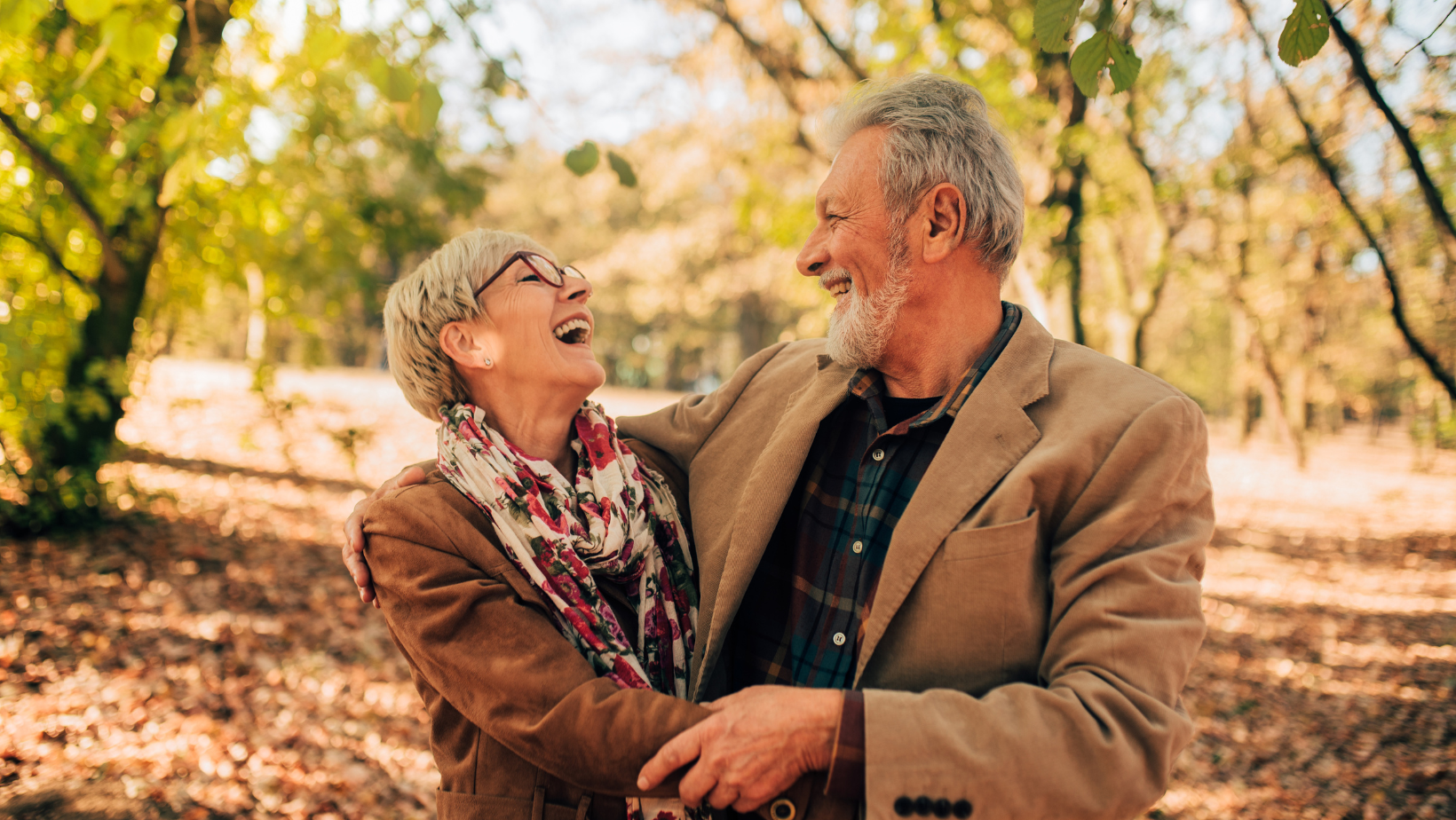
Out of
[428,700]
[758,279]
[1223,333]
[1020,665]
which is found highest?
[1223,333]

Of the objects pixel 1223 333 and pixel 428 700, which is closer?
pixel 428 700

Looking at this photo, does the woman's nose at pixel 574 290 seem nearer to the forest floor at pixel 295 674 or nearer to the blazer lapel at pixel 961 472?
the blazer lapel at pixel 961 472

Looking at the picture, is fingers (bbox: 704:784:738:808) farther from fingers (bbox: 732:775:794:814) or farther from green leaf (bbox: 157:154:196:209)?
green leaf (bbox: 157:154:196:209)

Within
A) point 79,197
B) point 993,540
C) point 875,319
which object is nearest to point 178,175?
point 875,319

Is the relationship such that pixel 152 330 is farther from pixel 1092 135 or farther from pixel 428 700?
pixel 1092 135

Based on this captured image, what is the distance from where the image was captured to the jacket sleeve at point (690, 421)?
9.02ft

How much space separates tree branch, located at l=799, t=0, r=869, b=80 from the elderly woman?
282 inches

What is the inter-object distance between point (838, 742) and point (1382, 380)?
40.7 meters

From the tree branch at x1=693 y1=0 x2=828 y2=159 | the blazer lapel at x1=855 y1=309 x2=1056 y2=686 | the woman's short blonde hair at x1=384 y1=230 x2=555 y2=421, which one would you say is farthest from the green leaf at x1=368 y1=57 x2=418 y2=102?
the tree branch at x1=693 y1=0 x2=828 y2=159

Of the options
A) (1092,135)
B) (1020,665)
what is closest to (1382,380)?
(1092,135)

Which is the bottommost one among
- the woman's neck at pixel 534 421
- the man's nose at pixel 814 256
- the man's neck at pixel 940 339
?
the woman's neck at pixel 534 421

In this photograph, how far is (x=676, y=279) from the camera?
29016mm

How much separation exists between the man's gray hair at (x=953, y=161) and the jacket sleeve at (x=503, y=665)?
1.45 meters

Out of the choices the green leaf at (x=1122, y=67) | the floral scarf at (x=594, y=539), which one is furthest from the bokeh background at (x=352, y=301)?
the floral scarf at (x=594, y=539)
